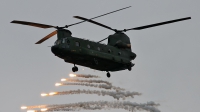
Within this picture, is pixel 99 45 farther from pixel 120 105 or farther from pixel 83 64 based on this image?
pixel 120 105

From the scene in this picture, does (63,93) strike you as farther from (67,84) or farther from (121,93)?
(121,93)

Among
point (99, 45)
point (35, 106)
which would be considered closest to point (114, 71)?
point (99, 45)

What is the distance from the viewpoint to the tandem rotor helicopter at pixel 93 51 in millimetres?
86125

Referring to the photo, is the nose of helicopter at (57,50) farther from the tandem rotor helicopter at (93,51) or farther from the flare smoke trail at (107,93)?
the flare smoke trail at (107,93)

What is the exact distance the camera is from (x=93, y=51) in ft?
289

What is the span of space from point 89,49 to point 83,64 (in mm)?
2207

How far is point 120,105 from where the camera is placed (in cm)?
9550

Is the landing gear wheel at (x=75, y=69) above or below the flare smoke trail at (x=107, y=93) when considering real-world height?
above

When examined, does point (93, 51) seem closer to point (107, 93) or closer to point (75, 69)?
point (75, 69)

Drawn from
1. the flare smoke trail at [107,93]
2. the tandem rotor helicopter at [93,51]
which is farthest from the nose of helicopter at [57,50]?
the flare smoke trail at [107,93]

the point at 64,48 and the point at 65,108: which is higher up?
the point at 64,48

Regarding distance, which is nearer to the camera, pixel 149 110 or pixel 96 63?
pixel 96 63

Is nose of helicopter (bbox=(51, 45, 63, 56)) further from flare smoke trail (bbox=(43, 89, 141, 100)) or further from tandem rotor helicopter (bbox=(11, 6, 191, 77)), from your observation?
flare smoke trail (bbox=(43, 89, 141, 100))

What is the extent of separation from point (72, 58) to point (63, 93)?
27.3 ft
